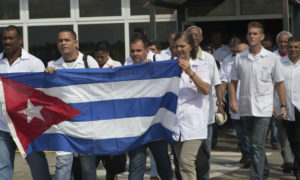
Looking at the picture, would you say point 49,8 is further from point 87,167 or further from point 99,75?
point 87,167

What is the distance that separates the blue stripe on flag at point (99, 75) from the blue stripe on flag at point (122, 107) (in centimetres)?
25

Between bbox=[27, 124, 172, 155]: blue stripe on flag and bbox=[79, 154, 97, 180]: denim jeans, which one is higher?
bbox=[27, 124, 172, 155]: blue stripe on flag

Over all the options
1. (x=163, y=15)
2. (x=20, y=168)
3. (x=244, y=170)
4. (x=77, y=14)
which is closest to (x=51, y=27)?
(x=77, y=14)

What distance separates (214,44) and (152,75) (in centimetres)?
684

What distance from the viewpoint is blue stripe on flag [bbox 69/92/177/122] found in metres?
6.76

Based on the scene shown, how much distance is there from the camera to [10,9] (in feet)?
46.2

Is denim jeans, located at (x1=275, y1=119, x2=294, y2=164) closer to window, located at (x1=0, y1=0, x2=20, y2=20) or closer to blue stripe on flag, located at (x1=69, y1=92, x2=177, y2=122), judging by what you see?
blue stripe on flag, located at (x1=69, y1=92, x2=177, y2=122)

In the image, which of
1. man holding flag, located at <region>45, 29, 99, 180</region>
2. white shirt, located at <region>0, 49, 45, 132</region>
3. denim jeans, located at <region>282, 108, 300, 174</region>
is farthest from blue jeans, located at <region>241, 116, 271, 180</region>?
white shirt, located at <region>0, 49, 45, 132</region>

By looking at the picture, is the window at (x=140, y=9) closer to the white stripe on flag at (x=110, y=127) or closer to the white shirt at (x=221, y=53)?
the white shirt at (x=221, y=53)

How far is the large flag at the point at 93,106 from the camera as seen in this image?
674cm

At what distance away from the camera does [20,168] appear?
10125 mm

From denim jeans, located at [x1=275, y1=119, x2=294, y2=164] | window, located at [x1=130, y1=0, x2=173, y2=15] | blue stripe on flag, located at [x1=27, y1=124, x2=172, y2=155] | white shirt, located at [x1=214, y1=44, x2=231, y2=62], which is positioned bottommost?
denim jeans, located at [x1=275, y1=119, x2=294, y2=164]

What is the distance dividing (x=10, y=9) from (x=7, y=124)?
25.8 feet

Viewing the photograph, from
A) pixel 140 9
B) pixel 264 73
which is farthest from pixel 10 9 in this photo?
pixel 264 73
